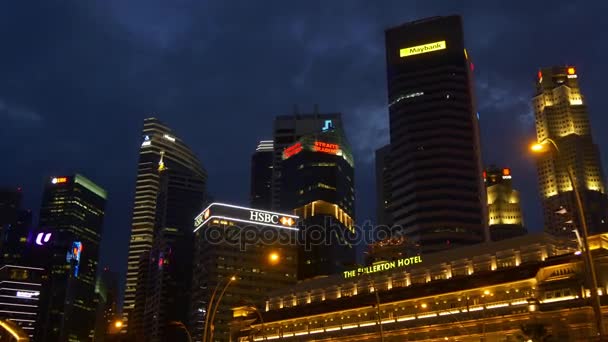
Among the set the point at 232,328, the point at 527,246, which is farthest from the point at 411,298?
the point at 232,328

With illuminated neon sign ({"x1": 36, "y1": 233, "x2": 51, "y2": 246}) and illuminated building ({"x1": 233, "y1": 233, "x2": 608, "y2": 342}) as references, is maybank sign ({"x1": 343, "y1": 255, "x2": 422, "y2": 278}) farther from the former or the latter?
illuminated neon sign ({"x1": 36, "y1": 233, "x2": 51, "y2": 246})

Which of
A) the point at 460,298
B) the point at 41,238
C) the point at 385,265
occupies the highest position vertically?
the point at 41,238

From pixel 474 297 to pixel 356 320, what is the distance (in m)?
25.6

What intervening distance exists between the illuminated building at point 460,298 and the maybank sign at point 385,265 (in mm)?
218

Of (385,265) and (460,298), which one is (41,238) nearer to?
(385,265)

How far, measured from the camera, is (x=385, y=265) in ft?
394

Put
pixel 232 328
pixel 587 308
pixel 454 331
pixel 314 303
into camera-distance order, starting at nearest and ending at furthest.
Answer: pixel 587 308, pixel 454 331, pixel 314 303, pixel 232 328

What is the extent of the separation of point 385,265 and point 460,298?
23568 millimetres

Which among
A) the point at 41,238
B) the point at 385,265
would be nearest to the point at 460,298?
the point at 385,265

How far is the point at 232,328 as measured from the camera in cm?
14800

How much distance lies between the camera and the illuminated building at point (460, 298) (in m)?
84.8

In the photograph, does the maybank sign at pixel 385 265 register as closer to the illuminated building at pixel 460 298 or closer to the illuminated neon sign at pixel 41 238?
the illuminated building at pixel 460 298

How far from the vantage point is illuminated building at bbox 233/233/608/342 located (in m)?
84.8

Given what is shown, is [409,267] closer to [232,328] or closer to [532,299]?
[532,299]
